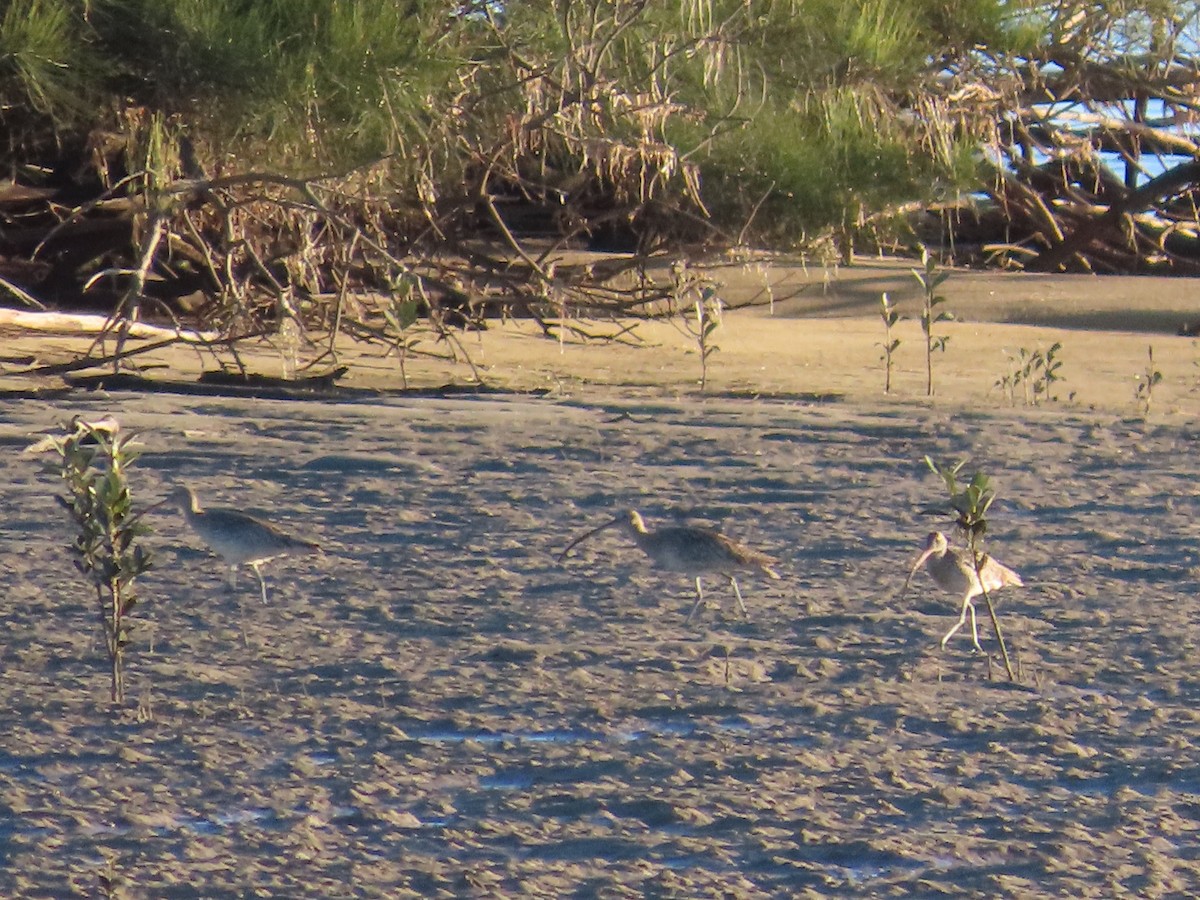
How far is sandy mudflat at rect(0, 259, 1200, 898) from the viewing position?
375 cm

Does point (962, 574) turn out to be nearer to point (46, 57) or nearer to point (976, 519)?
point (976, 519)

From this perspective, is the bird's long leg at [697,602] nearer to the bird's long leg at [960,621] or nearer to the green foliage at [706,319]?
the bird's long leg at [960,621]

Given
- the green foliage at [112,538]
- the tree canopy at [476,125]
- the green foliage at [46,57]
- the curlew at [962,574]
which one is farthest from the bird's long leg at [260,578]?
the green foliage at [46,57]

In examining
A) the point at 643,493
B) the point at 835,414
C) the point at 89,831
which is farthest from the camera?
the point at 835,414

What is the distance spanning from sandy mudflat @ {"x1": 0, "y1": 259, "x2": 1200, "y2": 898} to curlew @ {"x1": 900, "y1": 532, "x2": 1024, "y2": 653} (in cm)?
15

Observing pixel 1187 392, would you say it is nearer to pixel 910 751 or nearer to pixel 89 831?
pixel 910 751

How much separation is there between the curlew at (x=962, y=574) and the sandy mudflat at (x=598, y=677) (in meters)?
0.15

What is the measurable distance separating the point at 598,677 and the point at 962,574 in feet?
3.91

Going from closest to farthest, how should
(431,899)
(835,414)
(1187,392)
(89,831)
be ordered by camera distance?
(431,899), (89,831), (835,414), (1187,392)

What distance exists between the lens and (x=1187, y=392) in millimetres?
12102

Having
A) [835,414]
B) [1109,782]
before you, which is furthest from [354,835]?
[835,414]

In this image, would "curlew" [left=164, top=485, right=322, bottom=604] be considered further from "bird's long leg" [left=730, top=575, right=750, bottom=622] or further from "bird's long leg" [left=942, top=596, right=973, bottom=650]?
"bird's long leg" [left=942, top=596, right=973, bottom=650]

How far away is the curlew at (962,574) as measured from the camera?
5.48 m

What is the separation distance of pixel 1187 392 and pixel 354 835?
9.41 m
